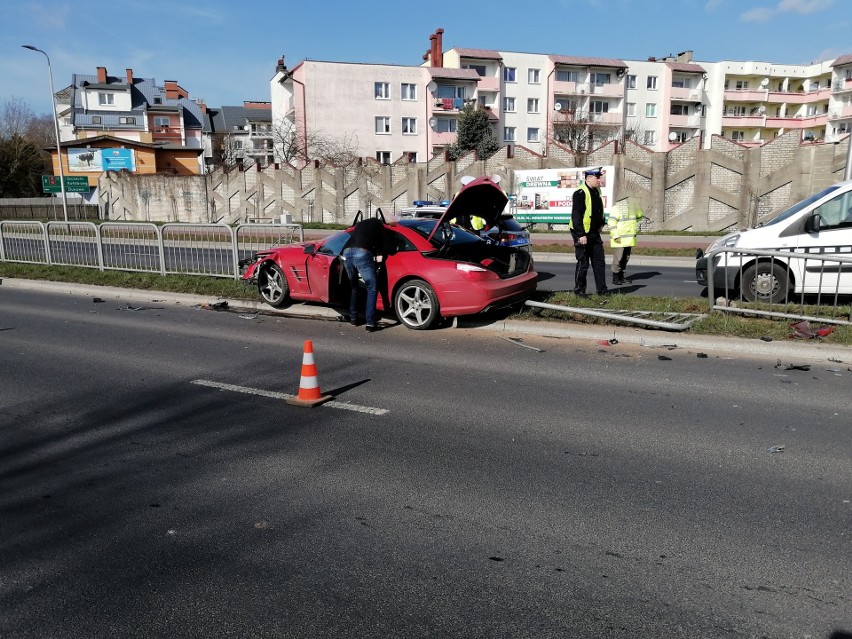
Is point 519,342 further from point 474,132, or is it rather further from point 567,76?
point 567,76

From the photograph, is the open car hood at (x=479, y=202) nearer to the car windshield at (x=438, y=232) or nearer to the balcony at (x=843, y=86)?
the car windshield at (x=438, y=232)

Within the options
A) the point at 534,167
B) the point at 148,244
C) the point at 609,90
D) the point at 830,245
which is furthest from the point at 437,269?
the point at 609,90

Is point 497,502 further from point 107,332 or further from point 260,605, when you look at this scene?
point 107,332

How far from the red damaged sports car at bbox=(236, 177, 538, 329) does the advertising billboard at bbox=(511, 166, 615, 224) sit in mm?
16849

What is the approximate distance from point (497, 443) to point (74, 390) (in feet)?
15.0

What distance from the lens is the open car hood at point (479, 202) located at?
941cm

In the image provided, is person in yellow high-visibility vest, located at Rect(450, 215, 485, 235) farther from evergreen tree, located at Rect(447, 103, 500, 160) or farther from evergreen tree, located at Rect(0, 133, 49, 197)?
evergreen tree, located at Rect(0, 133, 49, 197)

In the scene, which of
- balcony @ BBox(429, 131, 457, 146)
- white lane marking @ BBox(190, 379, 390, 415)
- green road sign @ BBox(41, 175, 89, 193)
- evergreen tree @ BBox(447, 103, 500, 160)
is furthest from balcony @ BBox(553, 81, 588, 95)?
white lane marking @ BBox(190, 379, 390, 415)

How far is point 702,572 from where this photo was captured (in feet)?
10.8

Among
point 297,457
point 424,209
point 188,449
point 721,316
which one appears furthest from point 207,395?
point 424,209

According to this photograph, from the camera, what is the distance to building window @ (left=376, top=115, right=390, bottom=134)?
5894 centimetres

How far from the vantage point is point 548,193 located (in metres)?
27.2

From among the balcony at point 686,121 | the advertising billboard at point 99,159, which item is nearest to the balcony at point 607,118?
the balcony at point 686,121

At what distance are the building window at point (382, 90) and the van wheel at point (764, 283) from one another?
53.2 m
